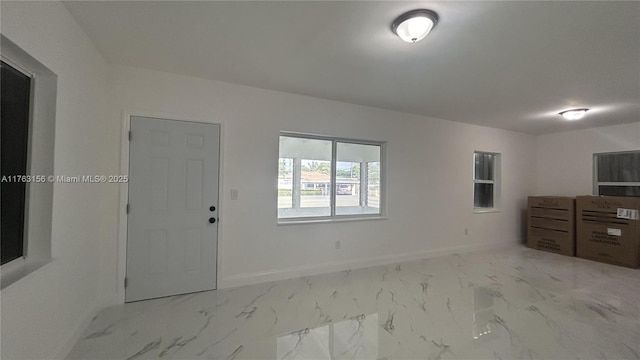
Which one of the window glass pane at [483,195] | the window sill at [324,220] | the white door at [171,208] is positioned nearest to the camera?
the white door at [171,208]

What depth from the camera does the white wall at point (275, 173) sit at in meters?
3.11

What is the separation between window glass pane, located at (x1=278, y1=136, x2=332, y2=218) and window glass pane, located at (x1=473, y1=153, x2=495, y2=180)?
11.3ft

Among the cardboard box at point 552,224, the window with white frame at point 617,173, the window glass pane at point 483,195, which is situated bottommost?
the cardboard box at point 552,224

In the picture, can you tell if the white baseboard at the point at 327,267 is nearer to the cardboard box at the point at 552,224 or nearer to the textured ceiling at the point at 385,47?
the cardboard box at the point at 552,224

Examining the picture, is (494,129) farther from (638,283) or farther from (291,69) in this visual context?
(291,69)

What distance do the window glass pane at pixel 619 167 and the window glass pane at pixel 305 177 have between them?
5.53 metres

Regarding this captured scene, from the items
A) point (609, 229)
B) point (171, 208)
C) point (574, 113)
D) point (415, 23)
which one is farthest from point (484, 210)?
point (171, 208)

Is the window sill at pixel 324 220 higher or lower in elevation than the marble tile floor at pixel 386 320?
higher

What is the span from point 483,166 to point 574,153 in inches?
72.0

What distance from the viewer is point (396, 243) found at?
4.49 m

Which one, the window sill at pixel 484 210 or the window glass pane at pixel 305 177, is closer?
the window glass pane at pixel 305 177

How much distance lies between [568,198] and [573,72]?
11.3 ft

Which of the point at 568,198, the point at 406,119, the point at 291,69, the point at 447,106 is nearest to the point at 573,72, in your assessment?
the point at 447,106

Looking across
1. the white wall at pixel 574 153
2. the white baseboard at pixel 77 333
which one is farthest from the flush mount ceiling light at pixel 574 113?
the white baseboard at pixel 77 333
